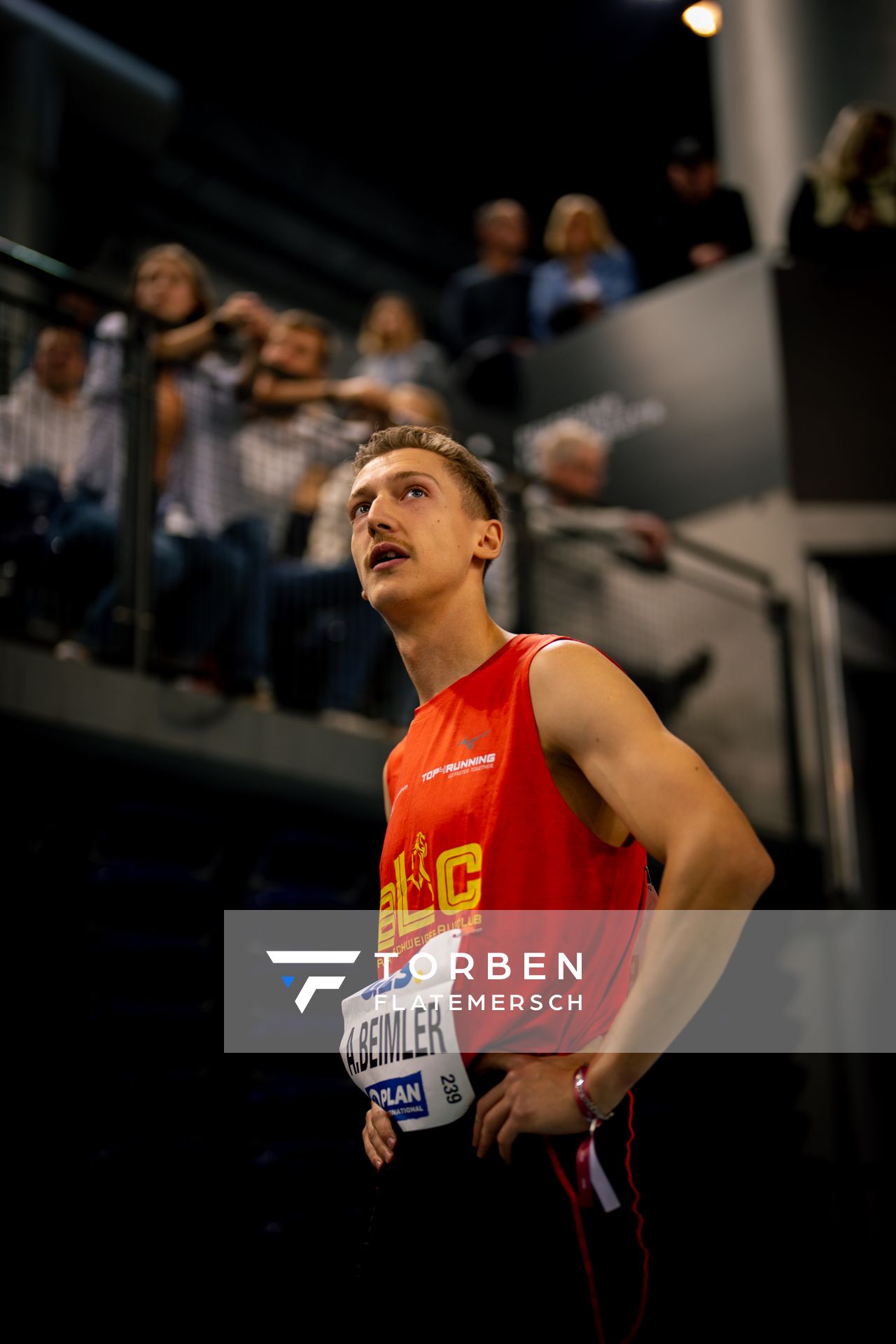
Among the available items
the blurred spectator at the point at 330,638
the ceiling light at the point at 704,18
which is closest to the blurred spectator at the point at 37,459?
the blurred spectator at the point at 330,638

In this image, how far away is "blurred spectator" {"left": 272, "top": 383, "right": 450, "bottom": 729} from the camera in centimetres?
557

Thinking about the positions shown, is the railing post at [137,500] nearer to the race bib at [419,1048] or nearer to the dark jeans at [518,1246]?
the race bib at [419,1048]

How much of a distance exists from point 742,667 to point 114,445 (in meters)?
3.86

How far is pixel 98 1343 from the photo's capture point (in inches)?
155

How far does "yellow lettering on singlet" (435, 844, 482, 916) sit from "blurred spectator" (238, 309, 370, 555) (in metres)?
3.71

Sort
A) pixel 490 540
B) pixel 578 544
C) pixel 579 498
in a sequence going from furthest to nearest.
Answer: pixel 578 544, pixel 579 498, pixel 490 540

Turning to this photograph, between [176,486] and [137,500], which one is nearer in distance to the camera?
[137,500]

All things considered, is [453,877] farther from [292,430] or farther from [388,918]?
[292,430]

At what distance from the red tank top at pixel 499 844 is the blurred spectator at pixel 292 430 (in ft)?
11.7

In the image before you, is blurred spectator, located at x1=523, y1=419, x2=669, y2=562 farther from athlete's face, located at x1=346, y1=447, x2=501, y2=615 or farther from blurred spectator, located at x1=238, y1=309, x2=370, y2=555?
athlete's face, located at x1=346, y1=447, x2=501, y2=615

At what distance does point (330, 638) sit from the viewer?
567 cm

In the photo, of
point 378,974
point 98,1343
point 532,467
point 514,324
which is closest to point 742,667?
point 532,467

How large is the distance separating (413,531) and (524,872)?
609mm

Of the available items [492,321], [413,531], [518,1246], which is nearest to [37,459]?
[413,531]
